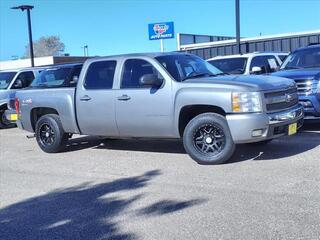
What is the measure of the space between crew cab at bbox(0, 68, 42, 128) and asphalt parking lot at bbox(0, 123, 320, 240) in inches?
238

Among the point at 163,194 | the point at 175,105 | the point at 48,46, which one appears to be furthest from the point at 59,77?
the point at 48,46

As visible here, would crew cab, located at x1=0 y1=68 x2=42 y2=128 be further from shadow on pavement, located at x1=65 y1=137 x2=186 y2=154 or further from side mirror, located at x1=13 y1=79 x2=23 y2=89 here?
shadow on pavement, located at x1=65 y1=137 x2=186 y2=154

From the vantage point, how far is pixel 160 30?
40906mm

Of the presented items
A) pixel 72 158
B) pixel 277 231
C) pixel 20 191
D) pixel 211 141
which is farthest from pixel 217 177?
pixel 72 158

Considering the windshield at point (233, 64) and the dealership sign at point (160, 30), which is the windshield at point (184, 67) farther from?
the dealership sign at point (160, 30)

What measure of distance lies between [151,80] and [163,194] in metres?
2.30

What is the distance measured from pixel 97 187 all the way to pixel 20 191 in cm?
112

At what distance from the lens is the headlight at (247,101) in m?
7.31

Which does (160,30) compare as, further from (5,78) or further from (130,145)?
(130,145)

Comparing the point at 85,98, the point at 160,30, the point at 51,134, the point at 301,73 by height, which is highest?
the point at 160,30

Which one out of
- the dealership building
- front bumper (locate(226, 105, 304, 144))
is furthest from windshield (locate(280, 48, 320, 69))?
A: the dealership building

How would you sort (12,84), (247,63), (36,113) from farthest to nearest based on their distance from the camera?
(12,84)
(247,63)
(36,113)

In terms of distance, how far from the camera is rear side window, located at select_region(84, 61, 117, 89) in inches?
352

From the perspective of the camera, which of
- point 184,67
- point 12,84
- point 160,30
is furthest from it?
point 160,30
